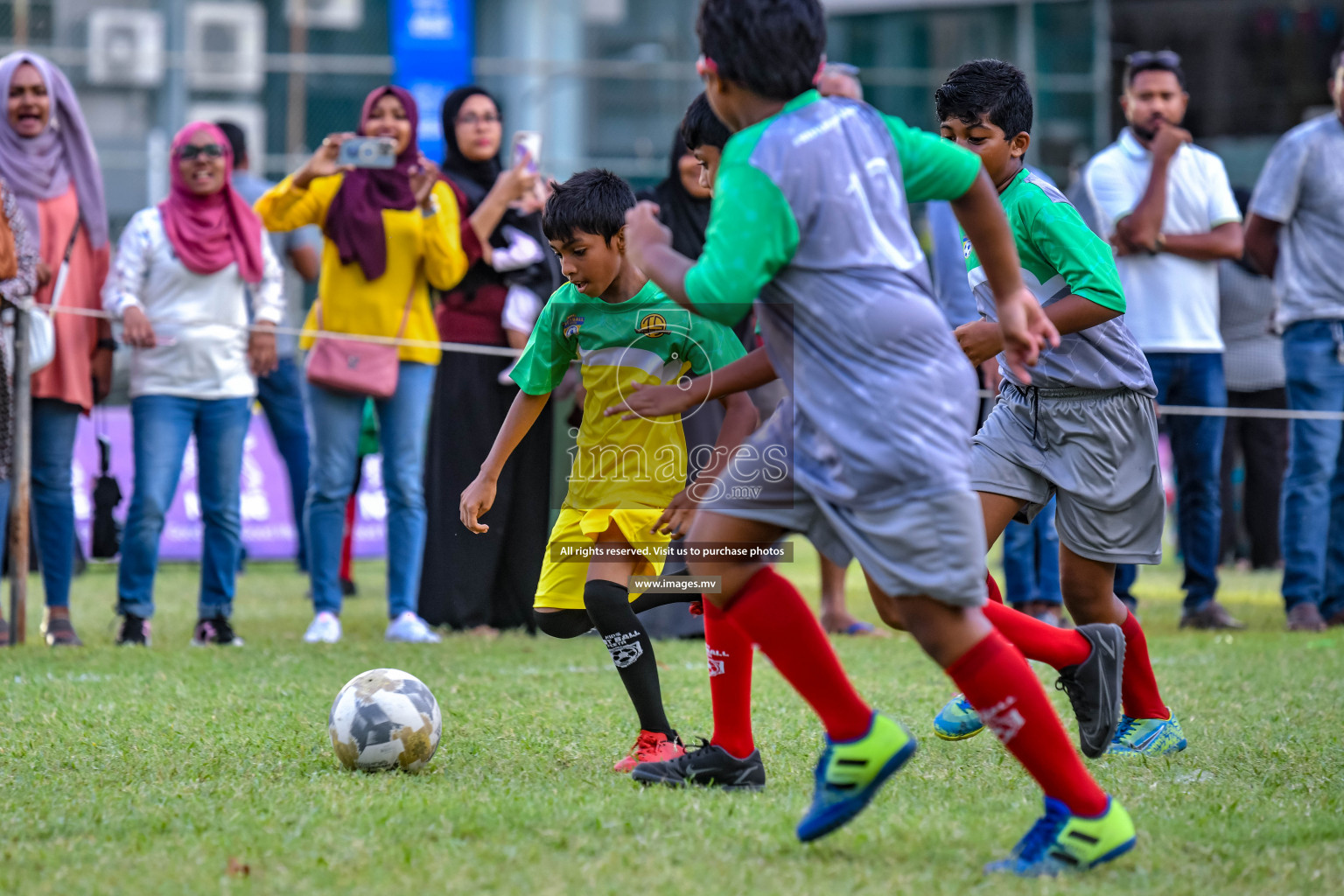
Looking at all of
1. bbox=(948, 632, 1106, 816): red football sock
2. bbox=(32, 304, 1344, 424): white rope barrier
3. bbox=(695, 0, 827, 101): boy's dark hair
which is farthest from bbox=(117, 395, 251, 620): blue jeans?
bbox=(948, 632, 1106, 816): red football sock

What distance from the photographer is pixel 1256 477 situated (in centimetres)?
1011

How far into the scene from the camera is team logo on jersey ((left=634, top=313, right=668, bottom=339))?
14.0 ft

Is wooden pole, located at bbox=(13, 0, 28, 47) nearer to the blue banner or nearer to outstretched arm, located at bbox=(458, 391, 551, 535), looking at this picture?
the blue banner

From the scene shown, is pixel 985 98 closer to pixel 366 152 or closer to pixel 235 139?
pixel 366 152

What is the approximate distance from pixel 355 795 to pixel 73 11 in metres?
17.8

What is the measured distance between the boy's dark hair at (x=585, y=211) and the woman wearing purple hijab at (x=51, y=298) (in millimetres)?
3524

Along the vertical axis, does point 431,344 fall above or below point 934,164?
below

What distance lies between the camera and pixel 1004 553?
24.5ft

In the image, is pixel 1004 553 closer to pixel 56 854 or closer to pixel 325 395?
pixel 325 395

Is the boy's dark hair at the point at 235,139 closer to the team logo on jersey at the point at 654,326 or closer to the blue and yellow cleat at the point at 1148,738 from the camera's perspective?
the team logo on jersey at the point at 654,326

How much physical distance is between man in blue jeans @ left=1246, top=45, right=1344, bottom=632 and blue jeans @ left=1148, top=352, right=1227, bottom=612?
0.35 metres

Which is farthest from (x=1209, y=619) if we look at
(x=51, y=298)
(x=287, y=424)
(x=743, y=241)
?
(x=51, y=298)

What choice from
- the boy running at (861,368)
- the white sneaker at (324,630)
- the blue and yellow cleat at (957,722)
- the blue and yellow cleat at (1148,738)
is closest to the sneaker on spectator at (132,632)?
the white sneaker at (324,630)

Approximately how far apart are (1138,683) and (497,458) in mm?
1947
